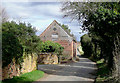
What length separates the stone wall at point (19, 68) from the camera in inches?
409

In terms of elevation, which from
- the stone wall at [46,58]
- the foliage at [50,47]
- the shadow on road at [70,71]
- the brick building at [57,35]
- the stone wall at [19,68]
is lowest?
the shadow on road at [70,71]

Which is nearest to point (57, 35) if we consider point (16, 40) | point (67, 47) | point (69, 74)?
point (67, 47)

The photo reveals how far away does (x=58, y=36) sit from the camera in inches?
1442

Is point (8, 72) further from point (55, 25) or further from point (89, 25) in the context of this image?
point (55, 25)

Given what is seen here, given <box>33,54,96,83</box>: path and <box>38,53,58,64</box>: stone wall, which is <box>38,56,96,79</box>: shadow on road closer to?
<box>33,54,96,83</box>: path

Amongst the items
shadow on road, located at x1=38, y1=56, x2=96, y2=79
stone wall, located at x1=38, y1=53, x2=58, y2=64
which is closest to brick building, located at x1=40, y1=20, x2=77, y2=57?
stone wall, located at x1=38, y1=53, x2=58, y2=64

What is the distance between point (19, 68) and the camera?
1252 centimetres

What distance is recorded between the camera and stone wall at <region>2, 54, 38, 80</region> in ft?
34.1

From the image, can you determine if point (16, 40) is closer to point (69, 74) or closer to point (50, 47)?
point (69, 74)

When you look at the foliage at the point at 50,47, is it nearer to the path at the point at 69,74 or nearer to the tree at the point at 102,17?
the path at the point at 69,74

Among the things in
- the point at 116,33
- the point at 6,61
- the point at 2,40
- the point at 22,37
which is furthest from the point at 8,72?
the point at 116,33

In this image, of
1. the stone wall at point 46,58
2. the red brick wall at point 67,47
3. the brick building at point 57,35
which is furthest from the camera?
the red brick wall at point 67,47

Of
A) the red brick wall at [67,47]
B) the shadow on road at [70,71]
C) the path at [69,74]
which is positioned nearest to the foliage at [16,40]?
the path at [69,74]

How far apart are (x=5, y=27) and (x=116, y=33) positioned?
868 cm
